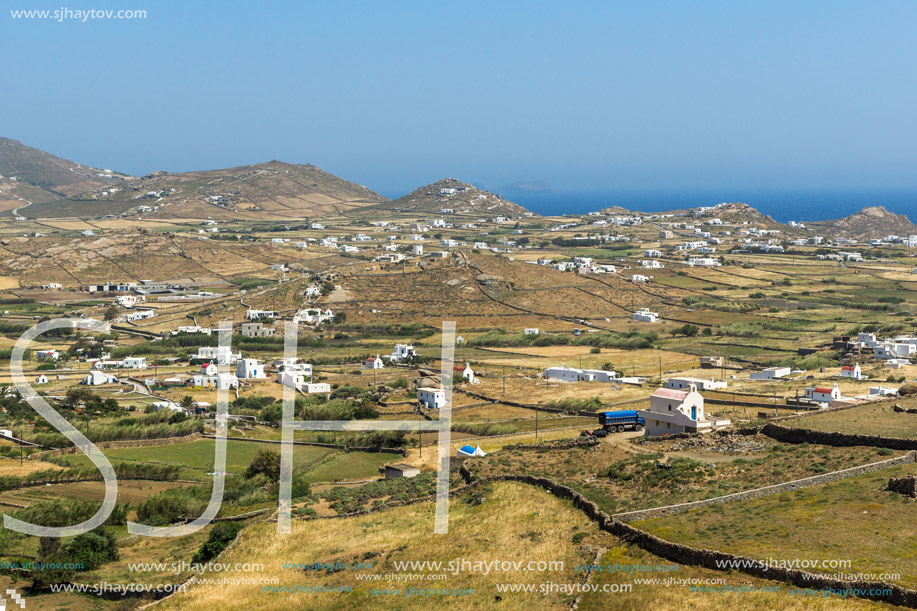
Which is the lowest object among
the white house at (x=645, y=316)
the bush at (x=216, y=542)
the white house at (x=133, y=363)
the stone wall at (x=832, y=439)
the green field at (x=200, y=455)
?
the green field at (x=200, y=455)

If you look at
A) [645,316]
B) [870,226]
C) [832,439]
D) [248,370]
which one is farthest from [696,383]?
[870,226]

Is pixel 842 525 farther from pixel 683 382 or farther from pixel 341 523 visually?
pixel 683 382

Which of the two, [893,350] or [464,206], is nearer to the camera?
[893,350]

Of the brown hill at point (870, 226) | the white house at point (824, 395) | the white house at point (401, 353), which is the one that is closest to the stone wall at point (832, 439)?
the white house at point (824, 395)

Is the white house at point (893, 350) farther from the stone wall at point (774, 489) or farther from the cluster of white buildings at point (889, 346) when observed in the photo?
the stone wall at point (774, 489)

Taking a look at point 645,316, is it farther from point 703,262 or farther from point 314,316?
point 703,262

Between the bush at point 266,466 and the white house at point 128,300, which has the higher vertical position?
the white house at point 128,300

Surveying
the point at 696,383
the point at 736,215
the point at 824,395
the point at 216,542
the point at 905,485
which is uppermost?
the point at 736,215

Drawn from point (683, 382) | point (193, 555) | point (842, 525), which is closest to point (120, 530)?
point (193, 555)
